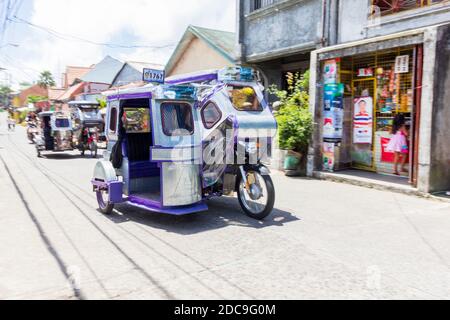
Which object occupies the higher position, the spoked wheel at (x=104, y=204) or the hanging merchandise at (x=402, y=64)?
the hanging merchandise at (x=402, y=64)

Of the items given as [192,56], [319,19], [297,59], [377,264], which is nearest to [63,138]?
[192,56]

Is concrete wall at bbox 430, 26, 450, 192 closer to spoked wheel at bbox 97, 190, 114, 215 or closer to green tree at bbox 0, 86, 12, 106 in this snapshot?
spoked wheel at bbox 97, 190, 114, 215

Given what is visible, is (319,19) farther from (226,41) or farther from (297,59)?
(226,41)

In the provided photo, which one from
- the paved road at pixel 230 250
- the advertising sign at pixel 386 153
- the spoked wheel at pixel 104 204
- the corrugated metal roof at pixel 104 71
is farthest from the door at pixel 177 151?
the corrugated metal roof at pixel 104 71

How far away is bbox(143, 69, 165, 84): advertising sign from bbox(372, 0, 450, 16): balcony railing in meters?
6.21

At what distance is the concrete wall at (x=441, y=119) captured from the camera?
8.17m

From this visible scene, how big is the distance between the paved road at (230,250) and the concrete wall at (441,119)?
2.56 feet

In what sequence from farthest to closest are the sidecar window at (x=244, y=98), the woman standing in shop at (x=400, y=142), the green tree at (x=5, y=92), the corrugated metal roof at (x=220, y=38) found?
the green tree at (x=5, y=92), the corrugated metal roof at (x=220, y=38), the woman standing in shop at (x=400, y=142), the sidecar window at (x=244, y=98)

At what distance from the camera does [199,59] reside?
65.1ft

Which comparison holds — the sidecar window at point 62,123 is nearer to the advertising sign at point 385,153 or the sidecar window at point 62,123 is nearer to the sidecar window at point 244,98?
the sidecar window at point 244,98

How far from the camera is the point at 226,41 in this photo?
62.7ft

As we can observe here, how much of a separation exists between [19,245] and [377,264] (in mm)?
4806

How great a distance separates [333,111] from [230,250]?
6955mm

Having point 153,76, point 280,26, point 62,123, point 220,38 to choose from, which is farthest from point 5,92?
point 153,76
